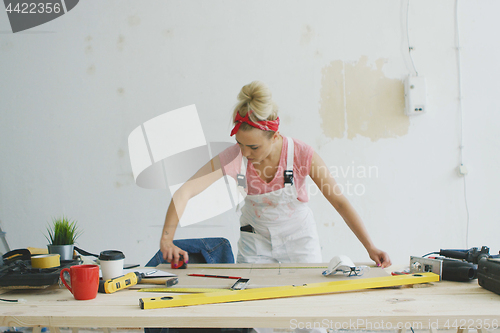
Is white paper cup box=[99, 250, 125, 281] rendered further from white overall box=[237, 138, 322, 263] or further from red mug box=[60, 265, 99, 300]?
white overall box=[237, 138, 322, 263]

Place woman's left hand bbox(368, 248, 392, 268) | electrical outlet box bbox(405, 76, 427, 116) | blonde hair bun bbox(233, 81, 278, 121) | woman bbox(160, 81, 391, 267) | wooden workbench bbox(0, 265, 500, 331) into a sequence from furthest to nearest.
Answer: electrical outlet box bbox(405, 76, 427, 116) → woman bbox(160, 81, 391, 267) → blonde hair bun bbox(233, 81, 278, 121) → woman's left hand bbox(368, 248, 392, 268) → wooden workbench bbox(0, 265, 500, 331)

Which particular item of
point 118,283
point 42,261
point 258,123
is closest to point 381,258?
point 258,123

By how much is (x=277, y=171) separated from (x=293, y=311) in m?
1.02

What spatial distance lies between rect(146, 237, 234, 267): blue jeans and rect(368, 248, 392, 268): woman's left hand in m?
0.70

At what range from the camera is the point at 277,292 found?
102 centimetres

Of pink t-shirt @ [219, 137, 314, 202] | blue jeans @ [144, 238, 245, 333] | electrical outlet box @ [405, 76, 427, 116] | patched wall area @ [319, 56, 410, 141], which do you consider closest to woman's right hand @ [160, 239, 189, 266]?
blue jeans @ [144, 238, 245, 333]

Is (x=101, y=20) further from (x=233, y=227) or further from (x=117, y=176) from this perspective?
(x=233, y=227)

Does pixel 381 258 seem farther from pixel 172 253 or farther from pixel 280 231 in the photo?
pixel 172 253

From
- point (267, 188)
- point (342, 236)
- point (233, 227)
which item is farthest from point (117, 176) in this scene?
point (342, 236)

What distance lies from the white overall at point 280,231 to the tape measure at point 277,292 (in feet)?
2.30

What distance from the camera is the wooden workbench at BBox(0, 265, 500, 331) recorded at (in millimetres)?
839

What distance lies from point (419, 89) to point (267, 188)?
1473 mm

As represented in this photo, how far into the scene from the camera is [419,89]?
250 cm

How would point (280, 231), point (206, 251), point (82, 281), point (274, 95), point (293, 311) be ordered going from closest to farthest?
point (293, 311)
point (82, 281)
point (206, 251)
point (280, 231)
point (274, 95)
